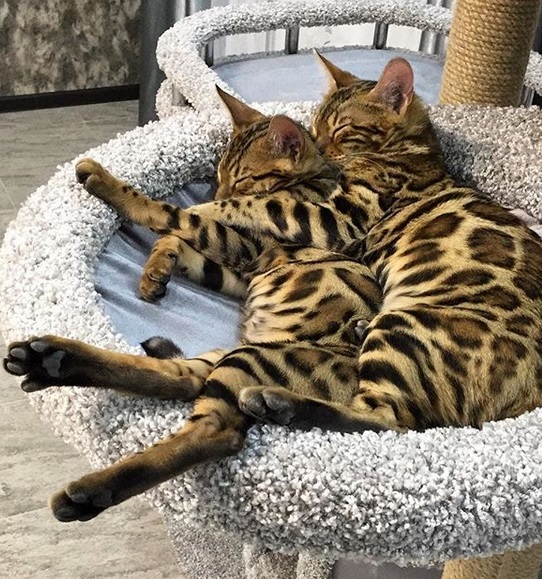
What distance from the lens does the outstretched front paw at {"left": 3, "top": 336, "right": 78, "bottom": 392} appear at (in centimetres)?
88

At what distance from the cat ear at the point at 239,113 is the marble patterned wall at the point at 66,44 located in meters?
2.19

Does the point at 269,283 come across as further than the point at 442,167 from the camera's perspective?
No

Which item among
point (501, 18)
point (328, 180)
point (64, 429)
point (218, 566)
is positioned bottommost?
point (218, 566)

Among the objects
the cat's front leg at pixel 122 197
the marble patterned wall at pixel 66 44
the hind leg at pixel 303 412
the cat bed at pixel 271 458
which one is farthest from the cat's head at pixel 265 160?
the marble patterned wall at pixel 66 44

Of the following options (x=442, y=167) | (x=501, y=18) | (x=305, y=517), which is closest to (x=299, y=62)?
(x=501, y=18)

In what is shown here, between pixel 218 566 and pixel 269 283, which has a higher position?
pixel 269 283

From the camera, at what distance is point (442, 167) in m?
1.51

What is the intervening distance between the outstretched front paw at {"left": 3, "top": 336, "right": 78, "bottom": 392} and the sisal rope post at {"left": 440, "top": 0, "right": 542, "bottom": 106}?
45.3 inches

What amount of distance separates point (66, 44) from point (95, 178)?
2.43 metres

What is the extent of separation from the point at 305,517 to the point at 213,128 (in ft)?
2.88

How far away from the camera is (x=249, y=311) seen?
4.15 feet

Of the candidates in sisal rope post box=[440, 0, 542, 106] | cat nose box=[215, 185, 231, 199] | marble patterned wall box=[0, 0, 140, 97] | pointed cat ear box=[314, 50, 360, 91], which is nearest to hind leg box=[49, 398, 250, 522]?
cat nose box=[215, 185, 231, 199]

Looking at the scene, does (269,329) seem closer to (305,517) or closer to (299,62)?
(305,517)

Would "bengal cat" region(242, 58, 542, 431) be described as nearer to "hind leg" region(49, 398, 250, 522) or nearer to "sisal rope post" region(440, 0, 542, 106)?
"hind leg" region(49, 398, 250, 522)
